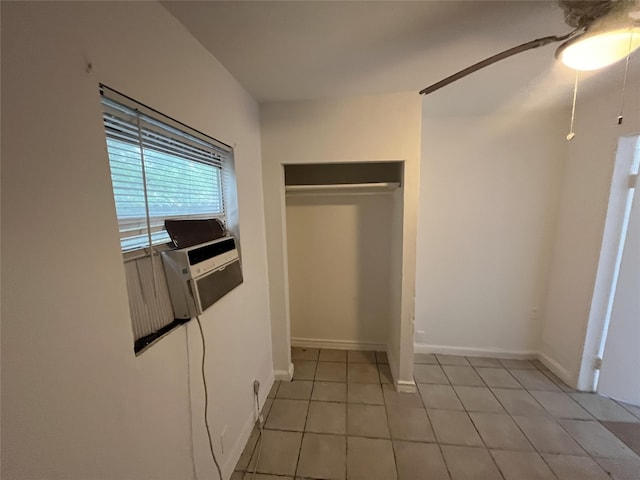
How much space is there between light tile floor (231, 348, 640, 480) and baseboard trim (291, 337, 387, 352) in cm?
32

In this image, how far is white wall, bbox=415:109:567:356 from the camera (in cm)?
241

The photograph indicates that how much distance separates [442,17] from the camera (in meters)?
1.15

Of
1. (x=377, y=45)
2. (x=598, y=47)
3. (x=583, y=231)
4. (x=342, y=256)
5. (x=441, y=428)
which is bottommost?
(x=441, y=428)

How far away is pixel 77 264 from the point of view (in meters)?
0.71

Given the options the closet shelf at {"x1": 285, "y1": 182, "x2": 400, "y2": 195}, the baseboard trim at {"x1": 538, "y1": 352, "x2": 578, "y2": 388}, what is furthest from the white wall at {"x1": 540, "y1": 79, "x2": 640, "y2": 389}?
the closet shelf at {"x1": 285, "y1": 182, "x2": 400, "y2": 195}

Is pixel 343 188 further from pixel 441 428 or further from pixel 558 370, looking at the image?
pixel 558 370

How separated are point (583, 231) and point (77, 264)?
3162mm

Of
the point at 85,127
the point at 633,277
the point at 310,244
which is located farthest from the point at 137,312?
the point at 633,277

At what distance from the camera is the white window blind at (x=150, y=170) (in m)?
0.91

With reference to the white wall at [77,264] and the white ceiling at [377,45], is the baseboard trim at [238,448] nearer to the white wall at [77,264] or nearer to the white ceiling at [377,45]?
the white wall at [77,264]

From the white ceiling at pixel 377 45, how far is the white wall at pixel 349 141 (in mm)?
103

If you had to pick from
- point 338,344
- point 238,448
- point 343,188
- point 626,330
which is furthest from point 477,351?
point 238,448

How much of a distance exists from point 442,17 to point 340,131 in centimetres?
97

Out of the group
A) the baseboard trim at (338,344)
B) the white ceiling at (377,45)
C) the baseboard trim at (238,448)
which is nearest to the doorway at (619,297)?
the white ceiling at (377,45)
